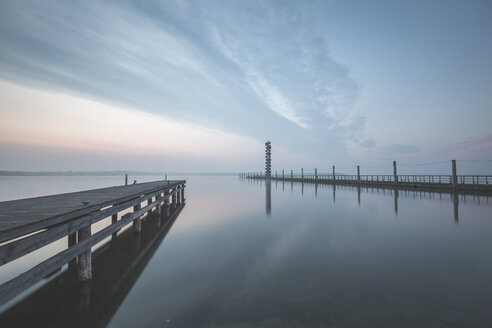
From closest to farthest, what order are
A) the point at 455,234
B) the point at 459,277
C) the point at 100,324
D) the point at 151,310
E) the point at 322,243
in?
the point at 100,324, the point at 151,310, the point at 459,277, the point at 322,243, the point at 455,234

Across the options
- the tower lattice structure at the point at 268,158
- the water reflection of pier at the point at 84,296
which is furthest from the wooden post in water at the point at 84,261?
the tower lattice structure at the point at 268,158

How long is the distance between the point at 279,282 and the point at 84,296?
4.25 metres

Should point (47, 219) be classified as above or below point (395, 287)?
above

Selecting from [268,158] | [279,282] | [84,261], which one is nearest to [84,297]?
[84,261]

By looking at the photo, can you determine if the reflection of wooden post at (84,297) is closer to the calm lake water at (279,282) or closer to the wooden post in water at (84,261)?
the calm lake water at (279,282)

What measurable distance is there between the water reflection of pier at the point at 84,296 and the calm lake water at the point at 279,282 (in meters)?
0.02

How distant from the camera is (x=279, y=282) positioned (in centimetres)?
506

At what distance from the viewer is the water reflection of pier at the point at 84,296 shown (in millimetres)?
3787

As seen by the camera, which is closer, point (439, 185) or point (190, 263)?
point (190, 263)

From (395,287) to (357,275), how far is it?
0.84 m

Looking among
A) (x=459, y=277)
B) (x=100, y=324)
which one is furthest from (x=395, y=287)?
(x=100, y=324)

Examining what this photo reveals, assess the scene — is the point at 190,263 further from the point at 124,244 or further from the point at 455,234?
the point at 455,234

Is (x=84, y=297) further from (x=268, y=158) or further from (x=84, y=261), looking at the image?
(x=268, y=158)

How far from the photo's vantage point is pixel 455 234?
877 centimetres
